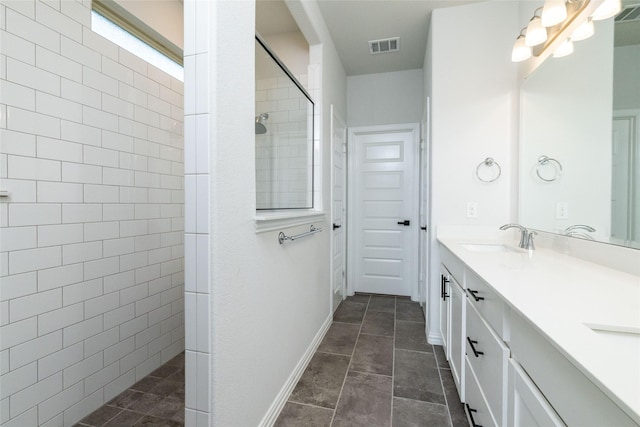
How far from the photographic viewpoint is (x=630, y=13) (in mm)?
1184

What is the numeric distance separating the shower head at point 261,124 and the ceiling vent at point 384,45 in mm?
1781

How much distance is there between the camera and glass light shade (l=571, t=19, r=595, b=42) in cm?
143

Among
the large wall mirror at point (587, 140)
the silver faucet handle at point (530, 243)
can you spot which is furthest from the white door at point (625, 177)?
the silver faucet handle at point (530, 243)

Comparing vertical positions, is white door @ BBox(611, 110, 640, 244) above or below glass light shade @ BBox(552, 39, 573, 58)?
below

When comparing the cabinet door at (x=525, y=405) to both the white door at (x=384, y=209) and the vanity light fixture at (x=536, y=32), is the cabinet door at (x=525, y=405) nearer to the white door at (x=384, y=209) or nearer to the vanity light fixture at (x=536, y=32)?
the vanity light fixture at (x=536, y=32)

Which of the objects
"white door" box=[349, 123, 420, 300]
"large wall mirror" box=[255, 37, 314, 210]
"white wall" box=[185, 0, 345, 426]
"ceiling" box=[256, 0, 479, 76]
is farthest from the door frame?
"white wall" box=[185, 0, 345, 426]

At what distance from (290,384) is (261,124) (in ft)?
4.98

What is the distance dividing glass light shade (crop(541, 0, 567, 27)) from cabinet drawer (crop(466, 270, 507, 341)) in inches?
58.2

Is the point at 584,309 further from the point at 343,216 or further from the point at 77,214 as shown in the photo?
the point at 343,216

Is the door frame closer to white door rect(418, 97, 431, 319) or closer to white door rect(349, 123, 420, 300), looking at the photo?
white door rect(349, 123, 420, 300)

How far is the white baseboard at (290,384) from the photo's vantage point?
57.4 inches

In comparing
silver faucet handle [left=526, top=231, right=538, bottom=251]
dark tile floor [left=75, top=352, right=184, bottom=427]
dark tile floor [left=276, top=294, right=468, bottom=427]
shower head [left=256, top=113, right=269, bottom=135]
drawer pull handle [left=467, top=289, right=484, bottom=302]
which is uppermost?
shower head [left=256, top=113, right=269, bottom=135]

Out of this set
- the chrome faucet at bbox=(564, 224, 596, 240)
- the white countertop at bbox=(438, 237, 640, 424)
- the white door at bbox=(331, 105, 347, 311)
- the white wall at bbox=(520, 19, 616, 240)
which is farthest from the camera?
the white door at bbox=(331, 105, 347, 311)

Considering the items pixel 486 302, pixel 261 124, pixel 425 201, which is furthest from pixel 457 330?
pixel 261 124
